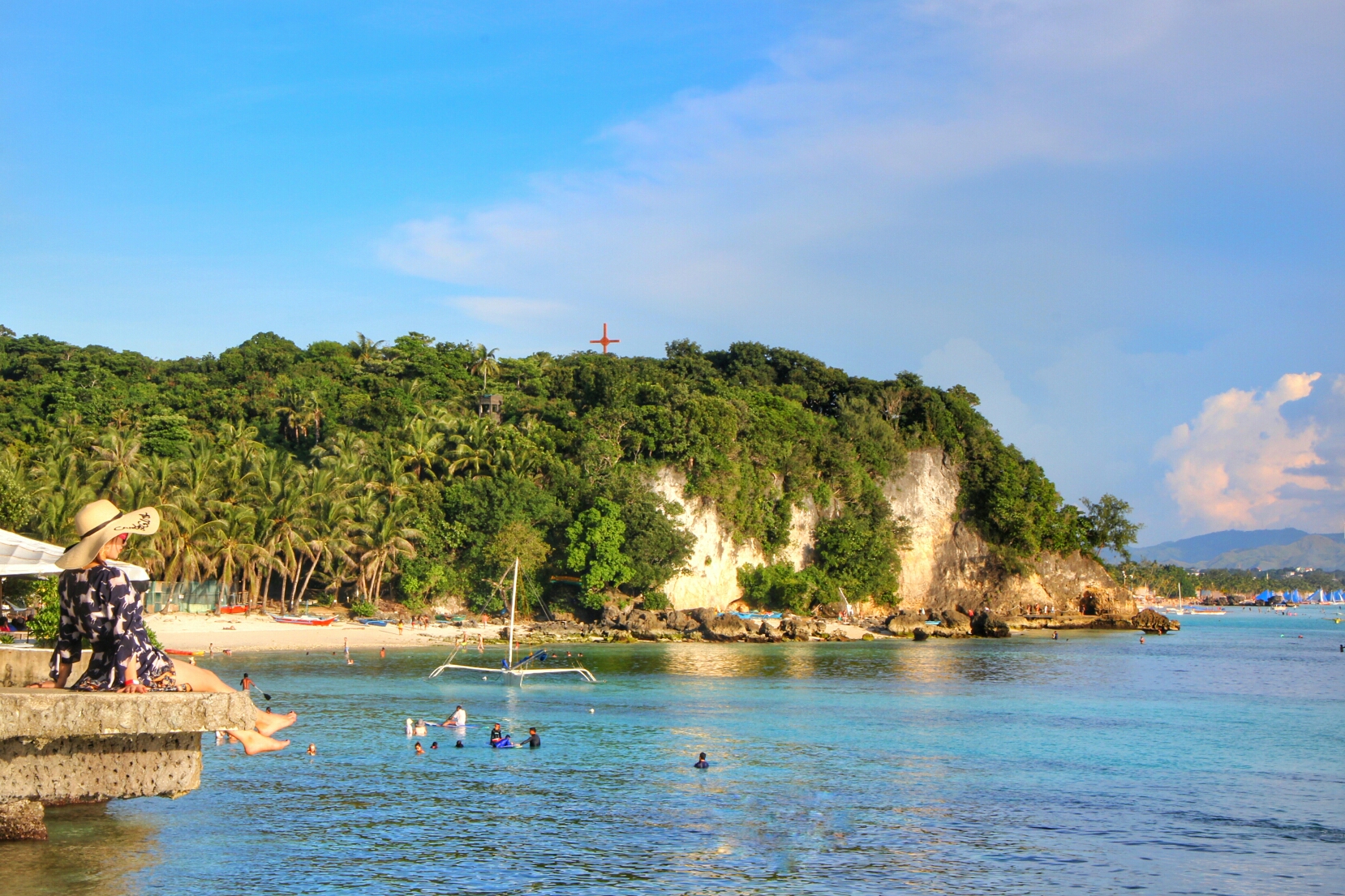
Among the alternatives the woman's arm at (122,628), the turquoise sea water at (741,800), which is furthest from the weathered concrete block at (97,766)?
the turquoise sea water at (741,800)

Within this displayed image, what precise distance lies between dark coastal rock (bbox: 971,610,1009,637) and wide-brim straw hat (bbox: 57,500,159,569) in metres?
71.6

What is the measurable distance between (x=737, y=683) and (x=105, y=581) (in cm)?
3542

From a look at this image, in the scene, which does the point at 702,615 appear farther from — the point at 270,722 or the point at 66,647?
the point at 66,647

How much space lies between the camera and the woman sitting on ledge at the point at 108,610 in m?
7.23

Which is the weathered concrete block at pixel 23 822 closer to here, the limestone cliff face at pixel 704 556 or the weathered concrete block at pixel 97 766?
the weathered concrete block at pixel 97 766

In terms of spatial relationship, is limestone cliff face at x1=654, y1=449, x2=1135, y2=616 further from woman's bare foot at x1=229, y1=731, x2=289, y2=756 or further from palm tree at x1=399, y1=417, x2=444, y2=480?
woman's bare foot at x1=229, y1=731, x2=289, y2=756

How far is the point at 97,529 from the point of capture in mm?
7344

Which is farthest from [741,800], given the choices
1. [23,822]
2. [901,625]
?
[901,625]

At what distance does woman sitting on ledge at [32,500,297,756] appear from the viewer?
23.7ft

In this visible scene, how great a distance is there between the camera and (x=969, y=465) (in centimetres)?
8481

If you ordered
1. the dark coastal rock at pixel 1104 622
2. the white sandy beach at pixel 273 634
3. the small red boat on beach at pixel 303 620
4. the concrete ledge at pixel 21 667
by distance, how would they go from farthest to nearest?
1. the dark coastal rock at pixel 1104 622
2. the small red boat on beach at pixel 303 620
3. the white sandy beach at pixel 273 634
4. the concrete ledge at pixel 21 667

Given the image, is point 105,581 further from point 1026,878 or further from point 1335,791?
point 1335,791

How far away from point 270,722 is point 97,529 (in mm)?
2013

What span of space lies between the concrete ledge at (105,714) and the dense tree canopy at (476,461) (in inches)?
1779
